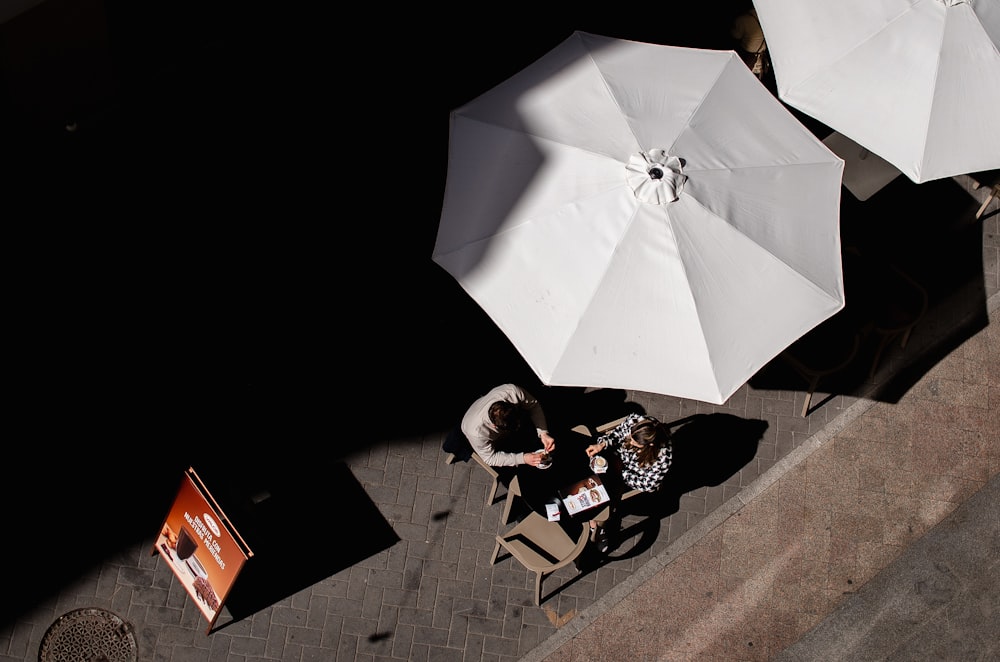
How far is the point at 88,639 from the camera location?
25.7 ft

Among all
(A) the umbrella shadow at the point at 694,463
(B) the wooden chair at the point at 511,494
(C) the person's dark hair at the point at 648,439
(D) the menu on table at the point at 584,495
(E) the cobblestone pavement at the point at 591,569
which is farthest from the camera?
(A) the umbrella shadow at the point at 694,463

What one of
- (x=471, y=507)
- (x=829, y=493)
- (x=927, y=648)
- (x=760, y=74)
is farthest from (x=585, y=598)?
(x=760, y=74)

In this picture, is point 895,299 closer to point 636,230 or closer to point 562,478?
point 636,230

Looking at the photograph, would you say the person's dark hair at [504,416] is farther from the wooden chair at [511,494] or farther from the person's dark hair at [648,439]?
the person's dark hair at [648,439]

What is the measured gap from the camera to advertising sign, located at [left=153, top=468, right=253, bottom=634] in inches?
283

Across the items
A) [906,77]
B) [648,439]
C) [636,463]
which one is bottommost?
[636,463]

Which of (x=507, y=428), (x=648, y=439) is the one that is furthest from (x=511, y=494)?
(x=648, y=439)

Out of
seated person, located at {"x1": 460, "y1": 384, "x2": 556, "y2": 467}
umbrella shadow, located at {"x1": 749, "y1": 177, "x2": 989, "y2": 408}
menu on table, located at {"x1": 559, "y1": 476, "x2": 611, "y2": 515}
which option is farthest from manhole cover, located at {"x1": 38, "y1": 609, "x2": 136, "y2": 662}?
umbrella shadow, located at {"x1": 749, "y1": 177, "x2": 989, "y2": 408}

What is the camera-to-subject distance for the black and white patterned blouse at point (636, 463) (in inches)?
299

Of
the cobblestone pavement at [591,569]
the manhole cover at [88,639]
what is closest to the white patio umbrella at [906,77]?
the cobblestone pavement at [591,569]

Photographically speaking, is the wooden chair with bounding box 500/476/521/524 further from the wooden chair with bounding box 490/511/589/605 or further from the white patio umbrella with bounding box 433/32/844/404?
the white patio umbrella with bounding box 433/32/844/404

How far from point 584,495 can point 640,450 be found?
0.71 metres

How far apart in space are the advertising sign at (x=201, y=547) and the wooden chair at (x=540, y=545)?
2.33 m

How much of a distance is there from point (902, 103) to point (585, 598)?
5.41 m
